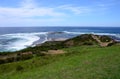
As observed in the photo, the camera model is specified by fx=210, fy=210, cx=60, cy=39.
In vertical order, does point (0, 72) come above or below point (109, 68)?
below

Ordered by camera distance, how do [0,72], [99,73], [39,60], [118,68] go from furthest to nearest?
[39,60]
[0,72]
[118,68]
[99,73]

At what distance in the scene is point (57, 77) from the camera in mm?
13586

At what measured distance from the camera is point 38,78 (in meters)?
14.1

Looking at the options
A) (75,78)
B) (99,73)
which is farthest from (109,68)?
(75,78)

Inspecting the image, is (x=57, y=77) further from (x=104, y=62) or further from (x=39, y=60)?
(x=39, y=60)

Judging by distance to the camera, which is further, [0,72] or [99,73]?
[0,72]

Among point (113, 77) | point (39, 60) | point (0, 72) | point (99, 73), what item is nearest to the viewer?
point (113, 77)

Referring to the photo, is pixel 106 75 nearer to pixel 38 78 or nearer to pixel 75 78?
pixel 75 78

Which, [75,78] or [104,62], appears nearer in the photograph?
[75,78]

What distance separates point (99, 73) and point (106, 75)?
1.91 ft

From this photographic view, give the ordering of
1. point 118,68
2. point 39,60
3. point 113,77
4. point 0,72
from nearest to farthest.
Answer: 1. point 113,77
2. point 118,68
3. point 0,72
4. point 39,60

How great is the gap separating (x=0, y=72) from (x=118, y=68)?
1153cm

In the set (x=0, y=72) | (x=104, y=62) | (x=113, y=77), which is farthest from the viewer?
(x=0, y=72)

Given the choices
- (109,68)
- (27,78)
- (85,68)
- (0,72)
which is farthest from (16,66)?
(109,68)
